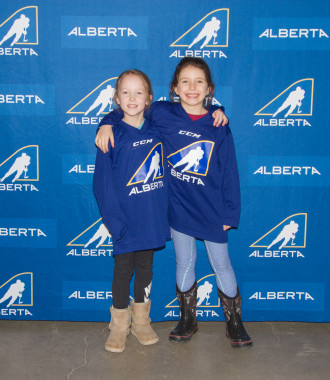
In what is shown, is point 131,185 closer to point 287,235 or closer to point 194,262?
point 194,262

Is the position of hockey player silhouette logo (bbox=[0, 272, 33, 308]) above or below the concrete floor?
above

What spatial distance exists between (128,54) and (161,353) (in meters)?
1.77

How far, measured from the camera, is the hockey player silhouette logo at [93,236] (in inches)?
110

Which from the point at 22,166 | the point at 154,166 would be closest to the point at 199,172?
the point at 154,166

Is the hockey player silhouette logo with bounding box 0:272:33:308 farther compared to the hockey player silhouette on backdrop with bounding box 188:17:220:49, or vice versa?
the hockey player silhouette logo with bounding box 0:272:33:308

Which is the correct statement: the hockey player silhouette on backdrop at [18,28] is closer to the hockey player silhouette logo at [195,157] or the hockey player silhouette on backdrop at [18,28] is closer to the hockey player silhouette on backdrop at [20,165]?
the hockey player silhouette on backdrop at [20,165]

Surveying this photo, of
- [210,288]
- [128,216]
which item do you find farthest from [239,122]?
[210,288]

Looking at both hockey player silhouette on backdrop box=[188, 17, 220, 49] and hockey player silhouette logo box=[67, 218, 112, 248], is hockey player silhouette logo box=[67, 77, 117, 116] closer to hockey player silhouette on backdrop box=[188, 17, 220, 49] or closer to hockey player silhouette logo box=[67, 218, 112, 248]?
hockey player silhouette on backdrop box=[188, 17, 220, 49]

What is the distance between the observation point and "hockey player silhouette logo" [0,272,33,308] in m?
2.83

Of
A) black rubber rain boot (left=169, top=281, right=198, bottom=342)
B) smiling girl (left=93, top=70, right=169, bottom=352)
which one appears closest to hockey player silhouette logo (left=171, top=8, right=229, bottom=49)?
smiling girl (left=93, top=70, right=169, bottom=352)

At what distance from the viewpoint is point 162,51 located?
262cm

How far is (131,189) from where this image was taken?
2.37m

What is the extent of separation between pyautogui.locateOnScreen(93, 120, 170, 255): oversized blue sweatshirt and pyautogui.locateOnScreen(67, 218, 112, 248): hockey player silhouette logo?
413mm

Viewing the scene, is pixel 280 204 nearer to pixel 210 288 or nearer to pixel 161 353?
pixel 210 288
